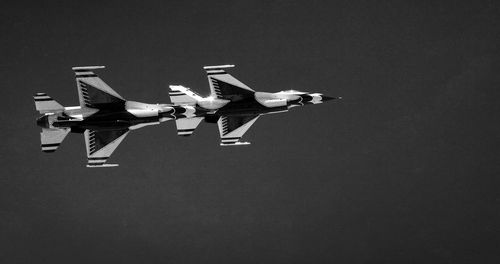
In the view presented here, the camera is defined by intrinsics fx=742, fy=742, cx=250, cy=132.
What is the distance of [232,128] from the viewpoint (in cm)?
3925

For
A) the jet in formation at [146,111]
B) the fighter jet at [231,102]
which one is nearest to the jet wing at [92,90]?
the jet in formation at [146,111]

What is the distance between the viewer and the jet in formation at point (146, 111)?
37375mm

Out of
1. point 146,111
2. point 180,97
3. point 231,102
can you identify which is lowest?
point 231,102

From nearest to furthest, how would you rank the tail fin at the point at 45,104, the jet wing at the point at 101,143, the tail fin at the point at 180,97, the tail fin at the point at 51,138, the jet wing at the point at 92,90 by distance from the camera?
the tail fin at the point at 45,104, the jet wing at the point at 92,90, the tail fin at the point at 51,138, the tail fin at the point at 180,97, the jet wing at the point at 101,143

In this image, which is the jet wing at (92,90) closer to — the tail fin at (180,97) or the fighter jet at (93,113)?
the fighter jet at (93,113)

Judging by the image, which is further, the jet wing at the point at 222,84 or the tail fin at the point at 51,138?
the jet wing at the point at 222,84

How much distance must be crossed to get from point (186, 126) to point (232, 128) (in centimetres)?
248

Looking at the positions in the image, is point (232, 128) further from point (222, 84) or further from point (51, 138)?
point (51, 138)

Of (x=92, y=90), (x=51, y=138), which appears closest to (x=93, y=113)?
(x=92, y=90)

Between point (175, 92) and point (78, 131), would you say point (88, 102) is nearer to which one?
point (78, 131)

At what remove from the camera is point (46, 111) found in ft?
122

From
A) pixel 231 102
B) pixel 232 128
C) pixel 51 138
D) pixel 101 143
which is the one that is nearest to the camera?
pixel 51 138

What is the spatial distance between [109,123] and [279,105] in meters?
8.80

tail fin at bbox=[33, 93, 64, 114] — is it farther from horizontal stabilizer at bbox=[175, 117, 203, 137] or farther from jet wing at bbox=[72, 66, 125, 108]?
horizontal stabilizer at bbox=[175, 117, 203, 137]
